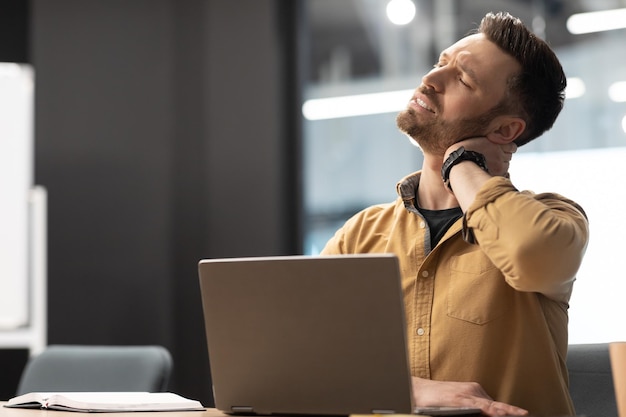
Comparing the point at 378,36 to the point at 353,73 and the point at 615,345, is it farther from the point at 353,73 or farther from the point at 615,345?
the point at 615,345

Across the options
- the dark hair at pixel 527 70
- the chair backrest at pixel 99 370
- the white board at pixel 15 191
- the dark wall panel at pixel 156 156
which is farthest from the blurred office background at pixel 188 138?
the dark hair at pixel 527 70

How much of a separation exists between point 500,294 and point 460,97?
54 cm

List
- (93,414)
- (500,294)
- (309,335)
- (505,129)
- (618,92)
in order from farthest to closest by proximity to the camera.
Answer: (618,92) → (505,129) → (500,294) → (93,414) → (309,335)

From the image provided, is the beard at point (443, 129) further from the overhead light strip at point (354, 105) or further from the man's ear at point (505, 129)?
the overhead light strip at point (354, 105)

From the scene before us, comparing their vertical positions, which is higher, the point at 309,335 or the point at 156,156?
the point at 156,156

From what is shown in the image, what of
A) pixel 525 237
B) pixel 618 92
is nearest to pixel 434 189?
pixel 525 237

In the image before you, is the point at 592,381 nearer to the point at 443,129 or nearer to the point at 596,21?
the point at 443,129

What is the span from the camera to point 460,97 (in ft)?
7.23

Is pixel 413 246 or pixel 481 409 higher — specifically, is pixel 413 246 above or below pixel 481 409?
above

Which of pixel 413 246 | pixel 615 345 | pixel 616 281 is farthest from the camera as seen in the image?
pixel 616 281

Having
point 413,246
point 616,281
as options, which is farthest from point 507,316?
point 616,281

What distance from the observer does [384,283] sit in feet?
4.70

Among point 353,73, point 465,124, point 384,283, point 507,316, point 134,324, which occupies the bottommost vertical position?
point 134,324

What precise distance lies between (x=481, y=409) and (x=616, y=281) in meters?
2.64
